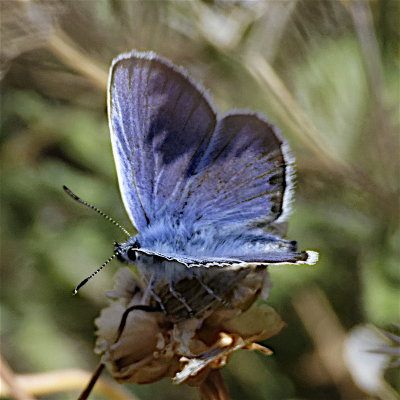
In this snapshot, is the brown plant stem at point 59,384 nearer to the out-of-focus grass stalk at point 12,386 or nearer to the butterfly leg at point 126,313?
the out-of-focus grass stalk at point 12,386

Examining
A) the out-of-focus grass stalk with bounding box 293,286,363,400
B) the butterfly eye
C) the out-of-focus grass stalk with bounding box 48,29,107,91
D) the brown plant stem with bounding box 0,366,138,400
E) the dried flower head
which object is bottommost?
the out-of-focus grass stalk with bounding box 293,286,363,400

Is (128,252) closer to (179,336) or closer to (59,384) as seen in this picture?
(179,336)

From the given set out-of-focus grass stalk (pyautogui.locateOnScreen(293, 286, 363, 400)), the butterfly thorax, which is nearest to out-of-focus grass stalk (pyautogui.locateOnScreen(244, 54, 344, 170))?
out-of-focus grass stalk (pyautogui.locateOnScreen(293, 286, 363, 400))

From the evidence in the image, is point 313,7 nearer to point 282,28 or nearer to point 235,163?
point 282,28

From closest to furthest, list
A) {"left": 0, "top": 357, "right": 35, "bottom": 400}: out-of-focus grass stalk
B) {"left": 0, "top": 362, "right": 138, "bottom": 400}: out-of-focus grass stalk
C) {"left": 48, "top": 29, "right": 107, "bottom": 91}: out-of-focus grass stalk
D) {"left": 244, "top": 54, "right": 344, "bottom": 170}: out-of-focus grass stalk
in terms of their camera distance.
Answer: {"left": 0, "top": 357, "right": 35, "bottom": 400}: out-of-focus grass stalk
{"left": 0, "top": 362, "right": 138, "bottom": 400}: out-of-focus grass stalk
{"left": 244, "top": 54, "right": 344, "bottom": 170}: out-of-focus grass stalk
{"left": 48, "top": 29, "right": 107, "bottom": 91}: out-of-focus grass stalk

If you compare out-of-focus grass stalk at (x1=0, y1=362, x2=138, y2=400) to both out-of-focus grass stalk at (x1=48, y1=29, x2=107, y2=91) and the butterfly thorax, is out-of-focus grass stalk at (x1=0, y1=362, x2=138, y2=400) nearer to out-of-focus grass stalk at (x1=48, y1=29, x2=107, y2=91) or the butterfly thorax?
the butterfly thorax

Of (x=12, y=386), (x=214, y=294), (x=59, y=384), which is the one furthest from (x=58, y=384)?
(x=214, y=294)
